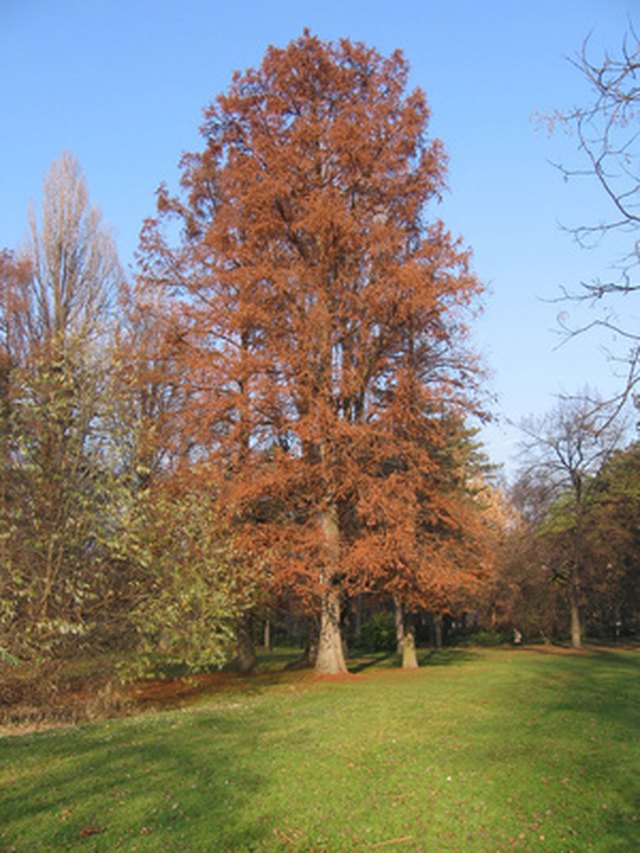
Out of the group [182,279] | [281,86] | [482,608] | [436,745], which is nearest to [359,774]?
[436,745]

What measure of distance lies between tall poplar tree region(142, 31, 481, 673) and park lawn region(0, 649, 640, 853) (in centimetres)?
594

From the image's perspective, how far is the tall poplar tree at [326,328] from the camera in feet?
54.9

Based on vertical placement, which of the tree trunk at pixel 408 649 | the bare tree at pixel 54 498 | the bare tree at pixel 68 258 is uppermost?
the bare tree at pixel 68 258

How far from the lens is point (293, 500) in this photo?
17.5 metres

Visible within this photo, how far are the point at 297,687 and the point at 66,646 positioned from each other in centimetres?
572

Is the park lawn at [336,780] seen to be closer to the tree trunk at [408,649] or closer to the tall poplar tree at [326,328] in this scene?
the tall poplar tree at [326,328]

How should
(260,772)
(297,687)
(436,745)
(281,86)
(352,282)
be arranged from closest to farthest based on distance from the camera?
(260,772) < (436,745) < (297,687) < (352,282) < (281,86)

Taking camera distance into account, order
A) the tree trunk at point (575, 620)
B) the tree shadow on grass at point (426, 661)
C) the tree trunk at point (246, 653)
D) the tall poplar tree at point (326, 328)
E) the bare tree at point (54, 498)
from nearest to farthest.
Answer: the bare tree at point (54, 498), the tall poplar tree at point (326, 328), the tree trunk at point (246, 653), the tree shadow on grass at point (426, 661), the tree trunk at point (575, 620)

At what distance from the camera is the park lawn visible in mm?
5402

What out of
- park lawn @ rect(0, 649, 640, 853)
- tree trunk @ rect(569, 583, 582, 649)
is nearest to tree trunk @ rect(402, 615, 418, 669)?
park lawn @ rect(0, 649, 640, 853)

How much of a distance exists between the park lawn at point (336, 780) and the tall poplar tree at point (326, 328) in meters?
5.94

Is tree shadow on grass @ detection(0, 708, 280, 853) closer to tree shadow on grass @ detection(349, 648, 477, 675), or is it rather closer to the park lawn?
the park lawn

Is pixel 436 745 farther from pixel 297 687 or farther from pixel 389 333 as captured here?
pixel 389 333

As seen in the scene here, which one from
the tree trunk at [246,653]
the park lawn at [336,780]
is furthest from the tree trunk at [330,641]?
the park lawn at [336,780]
